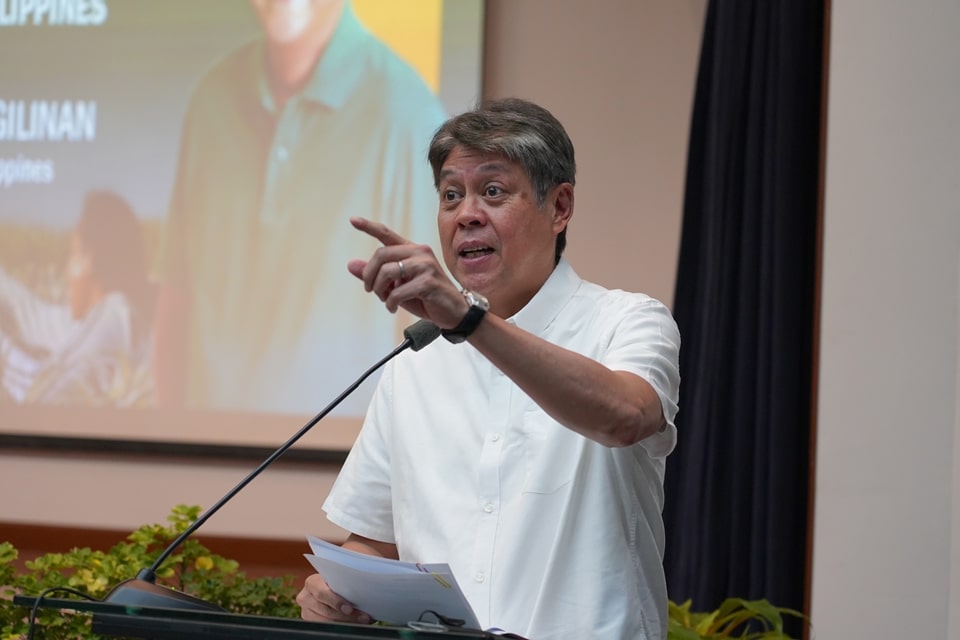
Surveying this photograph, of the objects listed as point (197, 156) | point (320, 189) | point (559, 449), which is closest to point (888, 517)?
point (559, 449)

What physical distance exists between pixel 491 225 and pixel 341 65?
8.41ft

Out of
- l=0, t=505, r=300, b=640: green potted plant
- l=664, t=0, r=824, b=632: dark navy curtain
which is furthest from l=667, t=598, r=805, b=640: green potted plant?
l=0, t=505, r=300, b=640: green potted plant

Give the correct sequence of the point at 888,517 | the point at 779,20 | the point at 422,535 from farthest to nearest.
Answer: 1. the point at 779,20
2. the point at 888,517
3. the point at 422,535

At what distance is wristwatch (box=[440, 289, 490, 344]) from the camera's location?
135cm

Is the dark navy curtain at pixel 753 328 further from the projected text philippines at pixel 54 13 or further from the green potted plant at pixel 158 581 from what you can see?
the projected text philippines at pixel 54 13

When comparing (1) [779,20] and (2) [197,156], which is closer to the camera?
(1) [779,20]

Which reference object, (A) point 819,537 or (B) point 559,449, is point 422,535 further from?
(A) point 819,537

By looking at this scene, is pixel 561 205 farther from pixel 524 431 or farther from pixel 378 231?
pixel 378 231

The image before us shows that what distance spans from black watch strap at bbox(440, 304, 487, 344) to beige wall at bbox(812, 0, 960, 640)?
1.59 metres

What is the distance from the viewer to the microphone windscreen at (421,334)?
1.40m

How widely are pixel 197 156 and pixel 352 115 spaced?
2.05ft

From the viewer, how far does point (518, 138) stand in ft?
6.08

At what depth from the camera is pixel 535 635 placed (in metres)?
1.64

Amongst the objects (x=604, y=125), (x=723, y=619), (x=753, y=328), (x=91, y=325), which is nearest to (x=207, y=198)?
(x=91, y=325)
